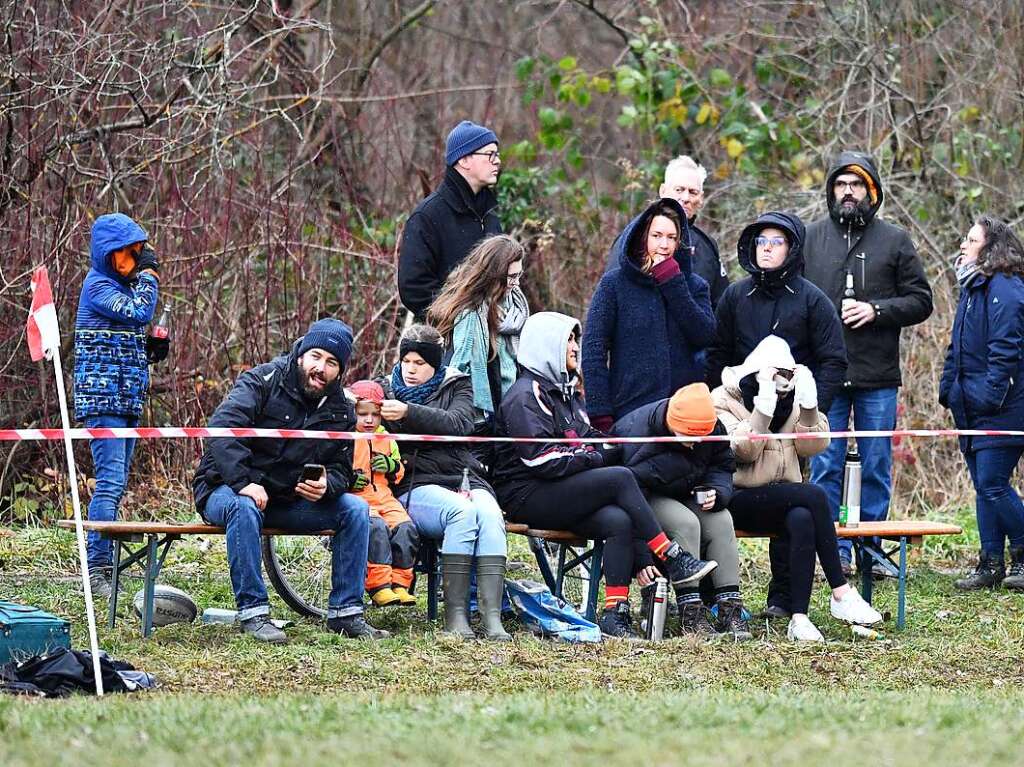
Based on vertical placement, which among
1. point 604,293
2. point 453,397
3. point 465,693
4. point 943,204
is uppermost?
point 943,204

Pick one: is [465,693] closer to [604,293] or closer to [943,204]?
[604,293]

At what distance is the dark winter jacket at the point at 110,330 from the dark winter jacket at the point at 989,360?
15.7 ft

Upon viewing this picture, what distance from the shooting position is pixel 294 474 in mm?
7652

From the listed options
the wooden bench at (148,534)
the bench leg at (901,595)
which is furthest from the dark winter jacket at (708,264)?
the wooden bench at (148,534)

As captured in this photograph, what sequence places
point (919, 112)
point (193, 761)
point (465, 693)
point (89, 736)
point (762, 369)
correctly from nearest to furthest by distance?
point (193, 761)
point (89, 736)
point (465, 693)
point (762, 369)
point (919, 112)

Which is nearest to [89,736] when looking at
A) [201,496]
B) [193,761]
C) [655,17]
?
[193,761]

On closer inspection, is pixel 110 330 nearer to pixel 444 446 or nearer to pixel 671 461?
pixel 444 446

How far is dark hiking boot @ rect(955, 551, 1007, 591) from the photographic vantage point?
9.74 metres

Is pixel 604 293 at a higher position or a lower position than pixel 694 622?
higher

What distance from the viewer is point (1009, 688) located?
6.88 metres

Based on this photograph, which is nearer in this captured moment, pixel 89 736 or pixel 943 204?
pixel 89 736

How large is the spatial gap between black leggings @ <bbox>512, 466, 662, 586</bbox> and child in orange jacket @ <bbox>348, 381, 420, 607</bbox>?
0.74 m

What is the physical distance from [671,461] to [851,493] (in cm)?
138

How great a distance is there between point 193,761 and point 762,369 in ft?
14.1
